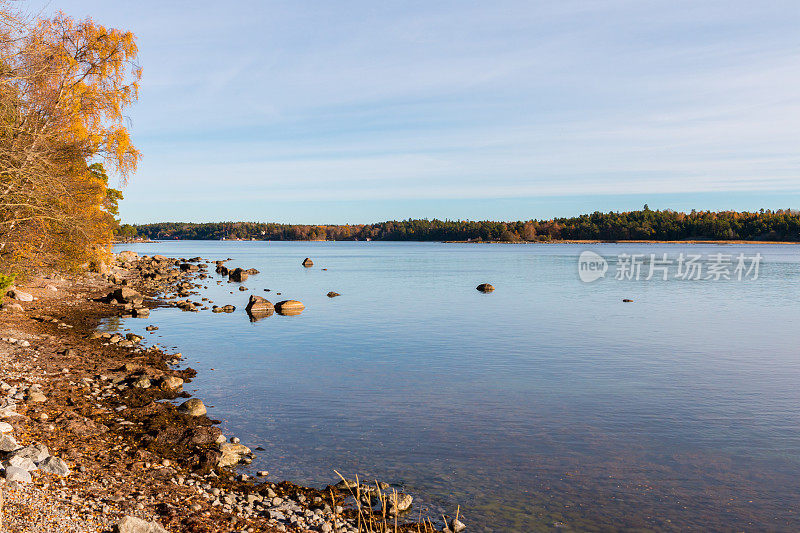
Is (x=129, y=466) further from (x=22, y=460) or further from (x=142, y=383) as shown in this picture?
(x=142, y=383)

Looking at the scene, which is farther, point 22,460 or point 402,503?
point 402,503

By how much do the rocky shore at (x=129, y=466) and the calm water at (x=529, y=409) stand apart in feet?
3.67

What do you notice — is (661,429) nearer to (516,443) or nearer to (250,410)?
(516,443)

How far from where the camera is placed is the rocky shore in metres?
9.79

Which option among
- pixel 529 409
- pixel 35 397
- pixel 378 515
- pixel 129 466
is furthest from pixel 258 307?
pixel 378 515

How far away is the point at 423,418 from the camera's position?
18.4 metres

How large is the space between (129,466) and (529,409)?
12.7m

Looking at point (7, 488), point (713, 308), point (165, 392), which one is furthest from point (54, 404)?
point (713, 308)

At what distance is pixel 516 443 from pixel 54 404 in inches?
527

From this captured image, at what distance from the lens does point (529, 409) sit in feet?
63.9

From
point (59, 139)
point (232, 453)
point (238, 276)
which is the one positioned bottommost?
point (238, 276)

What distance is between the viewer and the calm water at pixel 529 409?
12.9 meters

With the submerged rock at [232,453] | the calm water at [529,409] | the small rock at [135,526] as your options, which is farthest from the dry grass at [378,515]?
the small rock at [135,526]

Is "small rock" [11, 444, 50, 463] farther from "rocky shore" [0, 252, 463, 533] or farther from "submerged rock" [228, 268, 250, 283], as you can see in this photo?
"submerged rock" [228, 268, 250, 283]
